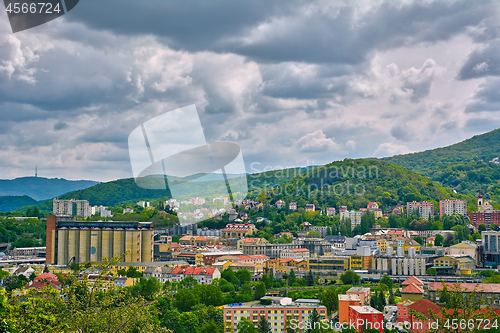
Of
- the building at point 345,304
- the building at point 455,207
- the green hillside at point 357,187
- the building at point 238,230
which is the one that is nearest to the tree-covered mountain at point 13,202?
the green hillside at point 357,187

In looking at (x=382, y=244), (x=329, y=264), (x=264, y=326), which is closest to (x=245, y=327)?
(x=264, y=326)

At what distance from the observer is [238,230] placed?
3228 cm

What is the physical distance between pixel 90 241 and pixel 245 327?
11.5 meters

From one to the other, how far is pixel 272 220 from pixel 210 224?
147 inches

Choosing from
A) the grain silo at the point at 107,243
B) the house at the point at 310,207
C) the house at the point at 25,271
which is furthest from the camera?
the house at the point at 310,207

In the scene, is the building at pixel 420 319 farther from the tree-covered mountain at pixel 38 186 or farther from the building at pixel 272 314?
the tree-covered mountain at pixel 38 186

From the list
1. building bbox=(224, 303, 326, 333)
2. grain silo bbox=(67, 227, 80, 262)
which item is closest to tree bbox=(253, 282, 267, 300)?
building bbox=(224, 303, 326, 333)

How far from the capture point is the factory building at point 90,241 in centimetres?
2117

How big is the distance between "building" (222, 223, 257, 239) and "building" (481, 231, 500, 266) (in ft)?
39.1

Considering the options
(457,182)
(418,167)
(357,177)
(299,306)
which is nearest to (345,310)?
(299,306)

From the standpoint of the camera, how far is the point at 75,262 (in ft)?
68.1

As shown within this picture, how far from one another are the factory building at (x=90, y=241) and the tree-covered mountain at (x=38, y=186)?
84.9 m

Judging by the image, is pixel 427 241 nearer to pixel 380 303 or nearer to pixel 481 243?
pixel 481 243

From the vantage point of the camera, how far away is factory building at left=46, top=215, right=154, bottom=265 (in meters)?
21.2
